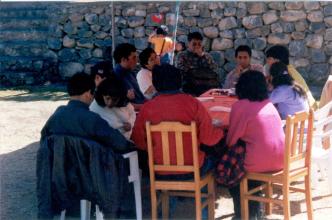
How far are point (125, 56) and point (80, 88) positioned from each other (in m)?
1.62

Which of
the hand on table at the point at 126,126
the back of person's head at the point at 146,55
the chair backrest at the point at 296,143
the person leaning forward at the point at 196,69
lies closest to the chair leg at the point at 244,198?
the chair backrest at the point at 296,143

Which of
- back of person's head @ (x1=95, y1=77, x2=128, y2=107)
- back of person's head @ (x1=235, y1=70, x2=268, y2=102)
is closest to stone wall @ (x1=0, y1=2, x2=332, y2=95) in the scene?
back of person's head @ (x1=235, y1=70, x2=268, y2=102)

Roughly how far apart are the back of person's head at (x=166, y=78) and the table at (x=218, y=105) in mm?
526

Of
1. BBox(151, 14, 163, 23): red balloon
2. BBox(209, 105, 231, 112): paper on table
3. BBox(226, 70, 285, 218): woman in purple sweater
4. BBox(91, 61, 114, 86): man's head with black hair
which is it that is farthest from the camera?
BBox(151, 14, 163, 23): red balloon

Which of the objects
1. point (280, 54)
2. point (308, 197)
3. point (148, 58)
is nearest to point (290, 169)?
point (308, 197)

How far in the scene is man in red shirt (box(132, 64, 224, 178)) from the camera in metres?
3.78

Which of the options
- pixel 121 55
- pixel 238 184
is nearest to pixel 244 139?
pixel 238 184

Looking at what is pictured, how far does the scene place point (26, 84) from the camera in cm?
1161

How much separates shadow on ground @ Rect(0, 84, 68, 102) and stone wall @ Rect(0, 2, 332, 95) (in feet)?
2.21

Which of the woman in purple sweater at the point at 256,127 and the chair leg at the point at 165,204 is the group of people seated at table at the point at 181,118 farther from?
the chair leg at the point at 165,204

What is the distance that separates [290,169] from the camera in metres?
3.89

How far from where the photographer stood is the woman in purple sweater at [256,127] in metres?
3.82

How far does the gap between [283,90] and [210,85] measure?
1.83 metres

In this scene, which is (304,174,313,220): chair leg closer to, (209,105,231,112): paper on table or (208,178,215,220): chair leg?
(208,178,215,220): chair leg
